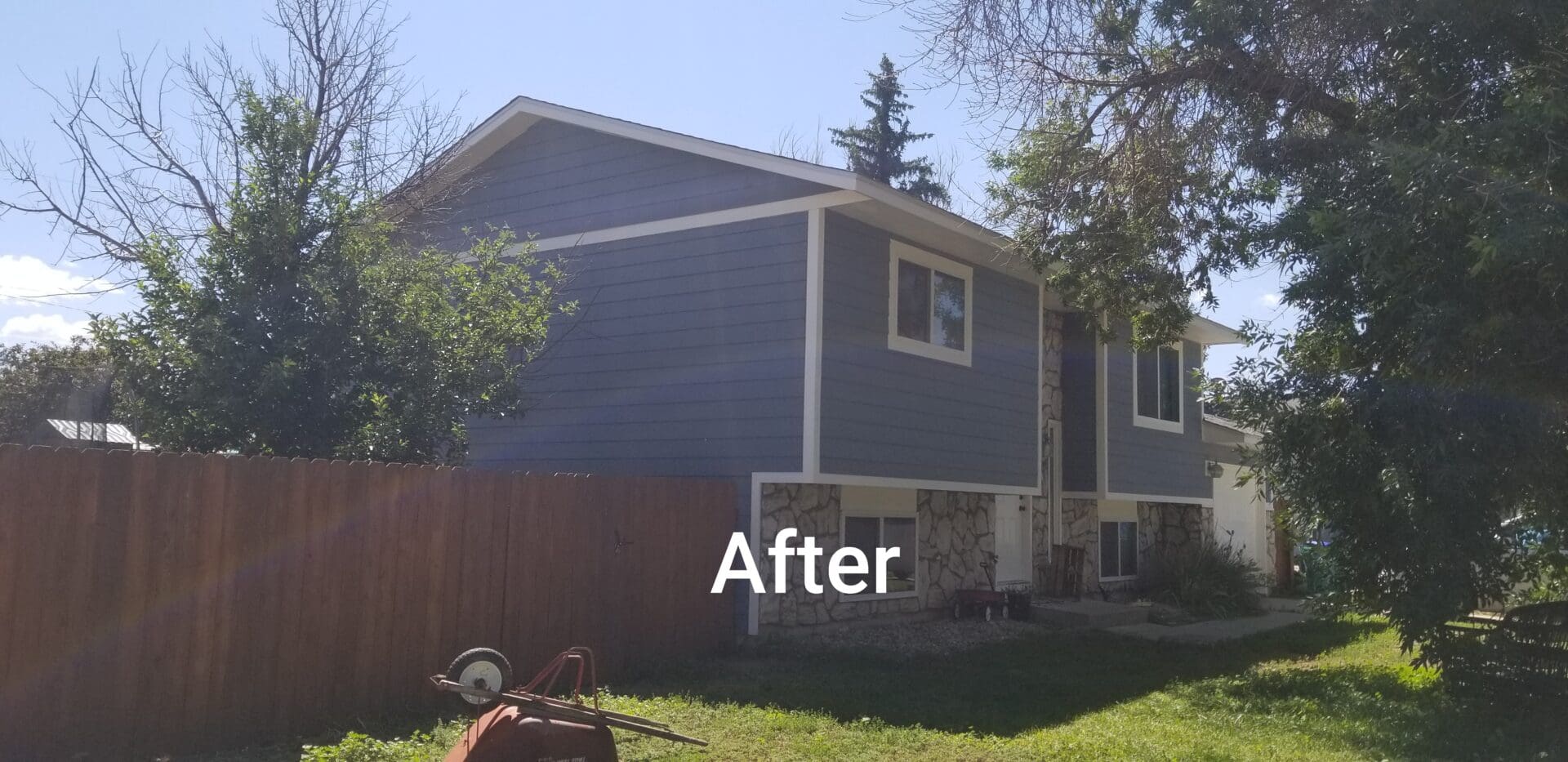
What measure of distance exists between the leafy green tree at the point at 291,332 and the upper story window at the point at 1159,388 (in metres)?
11.2

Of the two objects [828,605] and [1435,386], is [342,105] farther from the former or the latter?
[1435,386]

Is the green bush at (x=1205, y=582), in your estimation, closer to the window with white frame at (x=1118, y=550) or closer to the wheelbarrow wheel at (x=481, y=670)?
the window with white frame at (x=1118, y=550)

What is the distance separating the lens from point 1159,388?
1947 cm

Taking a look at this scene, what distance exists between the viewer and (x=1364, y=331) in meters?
8.42

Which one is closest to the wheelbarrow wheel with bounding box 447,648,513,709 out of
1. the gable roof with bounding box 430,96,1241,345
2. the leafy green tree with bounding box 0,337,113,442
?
the gable roof with bounding box 430,96,1241,345

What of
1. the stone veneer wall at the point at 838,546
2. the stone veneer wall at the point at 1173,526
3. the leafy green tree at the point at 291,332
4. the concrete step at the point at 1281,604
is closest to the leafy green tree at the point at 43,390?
the leafy green tree at the point at 291,332

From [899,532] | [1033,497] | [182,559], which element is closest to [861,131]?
[1033,497]

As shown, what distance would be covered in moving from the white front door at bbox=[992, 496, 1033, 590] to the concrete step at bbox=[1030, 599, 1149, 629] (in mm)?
551

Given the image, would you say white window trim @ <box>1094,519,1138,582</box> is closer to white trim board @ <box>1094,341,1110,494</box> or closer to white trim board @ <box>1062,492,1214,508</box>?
white trim board @ <box>1062,492,1214,508</box>

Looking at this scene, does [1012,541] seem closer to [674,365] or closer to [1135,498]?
[1135,498]

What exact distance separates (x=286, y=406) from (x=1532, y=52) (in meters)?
9.85

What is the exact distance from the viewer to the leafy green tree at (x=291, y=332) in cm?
1030

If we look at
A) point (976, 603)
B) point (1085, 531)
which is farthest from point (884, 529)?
point (1085, 531)

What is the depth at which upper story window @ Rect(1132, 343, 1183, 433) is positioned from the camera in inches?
743
